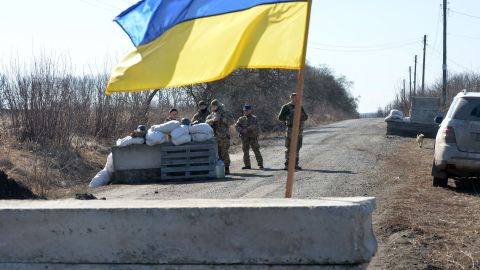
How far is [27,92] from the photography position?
20.6 metres

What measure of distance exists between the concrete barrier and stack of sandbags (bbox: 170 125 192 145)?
11136 millimetres

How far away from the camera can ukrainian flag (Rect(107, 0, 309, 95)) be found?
511 centimetres

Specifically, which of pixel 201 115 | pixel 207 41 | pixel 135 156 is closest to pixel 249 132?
pixel 201 115

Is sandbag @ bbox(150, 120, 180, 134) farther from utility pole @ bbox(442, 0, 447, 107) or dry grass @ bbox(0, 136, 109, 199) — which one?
utility pole @ bbox(442, 0, 447, 107)

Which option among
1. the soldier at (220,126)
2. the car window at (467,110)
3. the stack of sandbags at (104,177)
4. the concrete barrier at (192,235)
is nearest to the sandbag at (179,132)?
the soldier at (220,126)

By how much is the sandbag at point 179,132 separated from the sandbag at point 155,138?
0.24 meters

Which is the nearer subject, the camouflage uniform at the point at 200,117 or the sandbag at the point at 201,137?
the sandbag at the point at 201,137

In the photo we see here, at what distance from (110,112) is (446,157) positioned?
1524 centimetres

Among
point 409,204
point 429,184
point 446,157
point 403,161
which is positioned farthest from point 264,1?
point 403,161

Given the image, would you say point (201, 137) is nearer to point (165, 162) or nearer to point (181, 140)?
point (181, 140)

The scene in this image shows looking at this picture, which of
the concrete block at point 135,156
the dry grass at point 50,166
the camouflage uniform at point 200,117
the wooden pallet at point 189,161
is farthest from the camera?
the camouflage uniform at point 200,117

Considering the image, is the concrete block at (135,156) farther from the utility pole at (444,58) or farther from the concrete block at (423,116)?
the utility pole at (444,58)

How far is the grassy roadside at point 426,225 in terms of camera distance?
6.63 metres

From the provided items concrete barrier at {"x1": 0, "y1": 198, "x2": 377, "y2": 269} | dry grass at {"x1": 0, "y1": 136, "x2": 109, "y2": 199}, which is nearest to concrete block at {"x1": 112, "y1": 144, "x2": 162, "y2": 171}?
dry grass at {"x1": 0, "y1": 136, "x2": 109, "y2": 199}
